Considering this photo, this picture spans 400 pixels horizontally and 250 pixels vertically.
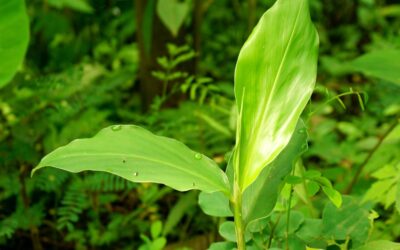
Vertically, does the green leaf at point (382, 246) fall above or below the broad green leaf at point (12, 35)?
below

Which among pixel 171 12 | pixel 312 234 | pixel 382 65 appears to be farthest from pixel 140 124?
pixel 312 234

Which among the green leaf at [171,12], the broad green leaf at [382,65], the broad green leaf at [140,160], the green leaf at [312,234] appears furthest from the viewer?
the green leaf at [171,12]

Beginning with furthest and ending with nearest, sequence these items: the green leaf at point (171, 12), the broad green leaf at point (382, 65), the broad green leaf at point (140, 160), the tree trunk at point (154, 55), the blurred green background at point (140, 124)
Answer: the tree trunk at point (154, 55), the green leaf at point (171, 12), the blurred green background at point (140, 124), the broad green leaf at point (382, 65), the broad green leaf at point (140, 160)

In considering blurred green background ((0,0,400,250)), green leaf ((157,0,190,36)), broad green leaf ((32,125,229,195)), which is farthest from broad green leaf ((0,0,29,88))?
broad green leaf ((32,125,229,195))

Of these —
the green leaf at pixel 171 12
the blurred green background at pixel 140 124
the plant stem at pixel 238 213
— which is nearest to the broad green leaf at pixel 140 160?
the plant stem at pixel 238 213

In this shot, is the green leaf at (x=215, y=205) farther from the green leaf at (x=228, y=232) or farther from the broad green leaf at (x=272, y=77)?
the broad green leaf at (x=272, y=77)

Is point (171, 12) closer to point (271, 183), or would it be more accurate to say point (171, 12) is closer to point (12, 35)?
point (12, 35)

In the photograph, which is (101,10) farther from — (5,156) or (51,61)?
(5,156)

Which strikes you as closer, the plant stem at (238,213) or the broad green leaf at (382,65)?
the plant stem at (238,213)
